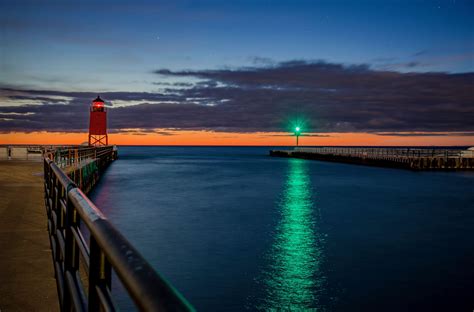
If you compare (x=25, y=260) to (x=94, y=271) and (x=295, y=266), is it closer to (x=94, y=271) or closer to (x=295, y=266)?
(x=94, y=271)

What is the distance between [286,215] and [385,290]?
467 inches

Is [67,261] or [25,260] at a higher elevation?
[67,261]

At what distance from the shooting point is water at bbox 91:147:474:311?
382 inches

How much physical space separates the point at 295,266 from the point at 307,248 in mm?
2199

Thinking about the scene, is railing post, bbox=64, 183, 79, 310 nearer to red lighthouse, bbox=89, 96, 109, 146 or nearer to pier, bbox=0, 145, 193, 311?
pier, bbox=0, 145, 193, 311

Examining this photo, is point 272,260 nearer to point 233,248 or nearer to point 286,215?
point 233,248

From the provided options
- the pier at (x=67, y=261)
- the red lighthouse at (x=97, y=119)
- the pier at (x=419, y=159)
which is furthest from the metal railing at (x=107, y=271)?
the red lighthouse at (x=97, y=119)

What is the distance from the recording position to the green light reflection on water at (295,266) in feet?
31.4

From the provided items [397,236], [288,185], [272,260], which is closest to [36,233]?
[272,260]

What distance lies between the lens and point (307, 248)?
47.3 ft

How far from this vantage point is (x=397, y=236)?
16328 millimetres

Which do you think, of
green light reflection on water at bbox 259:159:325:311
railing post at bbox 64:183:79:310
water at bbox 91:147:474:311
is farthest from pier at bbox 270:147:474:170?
railing post at bbox 64:183:79:310

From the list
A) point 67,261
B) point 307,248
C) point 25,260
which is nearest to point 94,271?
point 67,261

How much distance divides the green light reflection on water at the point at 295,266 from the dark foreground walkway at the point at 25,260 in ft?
15.6
